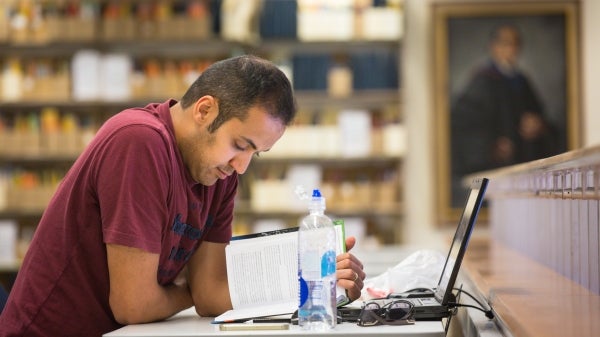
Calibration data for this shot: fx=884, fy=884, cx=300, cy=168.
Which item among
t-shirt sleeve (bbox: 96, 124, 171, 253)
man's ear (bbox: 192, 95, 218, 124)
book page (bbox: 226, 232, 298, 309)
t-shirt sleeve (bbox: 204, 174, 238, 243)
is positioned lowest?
book page (bbox: 226, 232, 298, 309)

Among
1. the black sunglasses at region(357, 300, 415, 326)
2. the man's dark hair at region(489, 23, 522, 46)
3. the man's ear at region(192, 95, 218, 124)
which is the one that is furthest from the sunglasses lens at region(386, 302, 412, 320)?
the man's dark hair at region(489, 23, 522, 46)

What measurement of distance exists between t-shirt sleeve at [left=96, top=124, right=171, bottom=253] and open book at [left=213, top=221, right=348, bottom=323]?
0.28m

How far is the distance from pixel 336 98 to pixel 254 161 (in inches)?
29.9

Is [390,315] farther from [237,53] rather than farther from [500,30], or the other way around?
[500,30]

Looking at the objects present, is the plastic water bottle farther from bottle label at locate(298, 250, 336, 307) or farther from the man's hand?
the man's hand

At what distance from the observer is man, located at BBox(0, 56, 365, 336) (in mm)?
1988

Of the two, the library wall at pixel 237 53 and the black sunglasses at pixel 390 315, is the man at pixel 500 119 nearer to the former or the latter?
the library wall at pixel 237 53

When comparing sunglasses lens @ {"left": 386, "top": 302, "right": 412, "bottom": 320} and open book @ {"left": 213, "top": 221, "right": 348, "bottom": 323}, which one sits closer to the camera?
sunglasses lens @ {"left": 386, "top": 302, "right": 412, "bottom": 320}

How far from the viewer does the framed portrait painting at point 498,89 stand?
6.68 meters

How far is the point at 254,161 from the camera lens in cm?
650

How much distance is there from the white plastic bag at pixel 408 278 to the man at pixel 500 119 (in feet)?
13.8

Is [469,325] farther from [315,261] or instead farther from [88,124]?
[88,124]

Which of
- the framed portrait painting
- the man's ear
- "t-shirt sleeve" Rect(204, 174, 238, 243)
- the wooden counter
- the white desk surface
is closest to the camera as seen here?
the wooden counter

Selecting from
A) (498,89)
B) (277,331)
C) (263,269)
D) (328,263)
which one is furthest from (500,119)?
(277,331)
